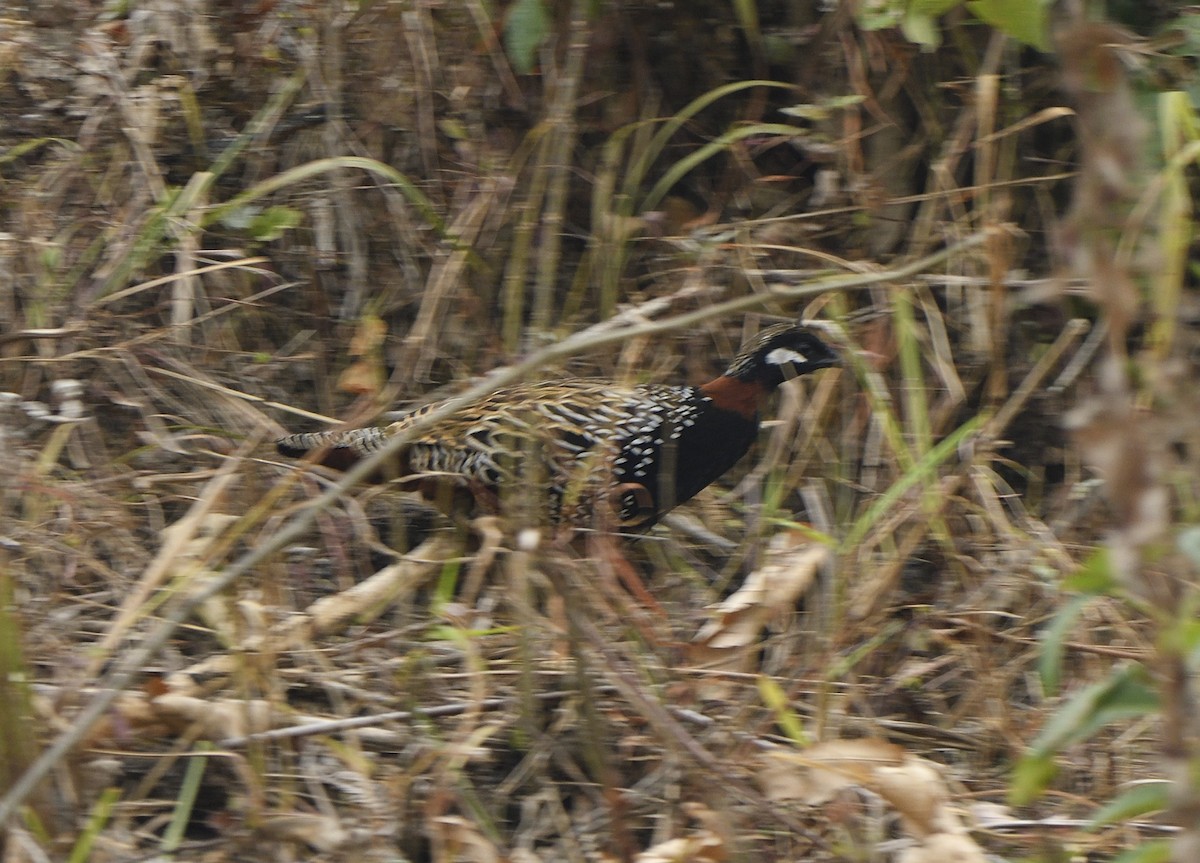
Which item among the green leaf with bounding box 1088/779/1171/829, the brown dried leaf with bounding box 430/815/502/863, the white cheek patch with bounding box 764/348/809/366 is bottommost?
the brown dried leaf with bounding box 430/815/502/863

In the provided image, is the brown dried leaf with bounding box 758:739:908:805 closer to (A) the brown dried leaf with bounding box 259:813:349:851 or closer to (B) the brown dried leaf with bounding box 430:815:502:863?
(B) the brown dried leaf with bounding box 430:815:502:863

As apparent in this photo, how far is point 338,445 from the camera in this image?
3.65m

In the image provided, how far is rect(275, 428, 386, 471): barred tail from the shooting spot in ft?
11.9

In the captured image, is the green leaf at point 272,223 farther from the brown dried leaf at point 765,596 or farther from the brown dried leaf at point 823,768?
the brown dried leaf at point 823,768

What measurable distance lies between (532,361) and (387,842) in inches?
38.5

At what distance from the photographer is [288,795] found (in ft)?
8.48

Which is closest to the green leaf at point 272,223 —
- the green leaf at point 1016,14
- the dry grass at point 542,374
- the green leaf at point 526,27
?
the dry grass at point 542,374

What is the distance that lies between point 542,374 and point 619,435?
53cm

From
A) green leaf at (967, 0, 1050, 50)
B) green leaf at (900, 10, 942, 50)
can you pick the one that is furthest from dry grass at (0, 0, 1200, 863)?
green leaf at (900, 10, 942, 50)

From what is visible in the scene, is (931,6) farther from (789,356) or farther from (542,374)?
(542,374)

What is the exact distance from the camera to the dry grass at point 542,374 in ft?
8.53

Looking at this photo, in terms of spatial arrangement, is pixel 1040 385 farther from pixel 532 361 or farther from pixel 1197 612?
pixel 532 361

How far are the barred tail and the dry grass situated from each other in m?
0.11

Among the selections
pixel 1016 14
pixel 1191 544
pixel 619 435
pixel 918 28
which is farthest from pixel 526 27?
pixel 1191 544
